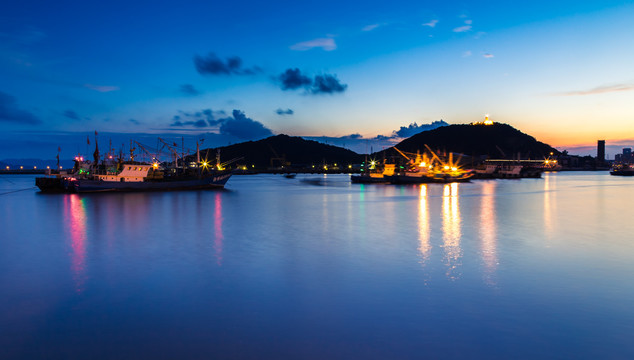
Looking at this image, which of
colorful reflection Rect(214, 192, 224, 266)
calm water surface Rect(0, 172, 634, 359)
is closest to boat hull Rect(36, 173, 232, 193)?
colorful reflection Rect(214, 192, 224, 266)

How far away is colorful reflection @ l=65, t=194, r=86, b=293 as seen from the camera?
14086 mm

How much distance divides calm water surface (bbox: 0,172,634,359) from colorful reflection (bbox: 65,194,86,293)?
0.15 m

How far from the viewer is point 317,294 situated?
11.8 meters

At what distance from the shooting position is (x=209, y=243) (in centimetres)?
2102

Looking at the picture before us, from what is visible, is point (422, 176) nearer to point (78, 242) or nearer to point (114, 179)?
point (114, 179)

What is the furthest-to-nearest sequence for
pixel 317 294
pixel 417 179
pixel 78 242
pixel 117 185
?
1. pixel 417 179
2. pixel 117 185
3. pixel 78 242
4. pixel 317 294

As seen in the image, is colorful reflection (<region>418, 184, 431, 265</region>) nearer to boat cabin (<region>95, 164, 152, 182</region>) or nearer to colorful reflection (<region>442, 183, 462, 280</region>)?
colorful reflection (<region>442, 183, 462, 280</region>)

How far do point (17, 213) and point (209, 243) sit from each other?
25.8 metres

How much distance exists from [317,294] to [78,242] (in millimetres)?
15264

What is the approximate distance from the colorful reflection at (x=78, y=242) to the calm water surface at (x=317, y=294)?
6.0 inches

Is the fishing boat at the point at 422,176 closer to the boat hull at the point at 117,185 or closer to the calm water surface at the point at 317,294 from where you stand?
the boat hull at the point at 117,185

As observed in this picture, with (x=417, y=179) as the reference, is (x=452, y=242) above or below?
below

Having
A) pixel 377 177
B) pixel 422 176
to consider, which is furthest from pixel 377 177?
pixel 422 176

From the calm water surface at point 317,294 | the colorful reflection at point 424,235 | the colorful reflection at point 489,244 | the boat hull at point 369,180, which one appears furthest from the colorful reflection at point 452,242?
the boat hull at point 369,180
